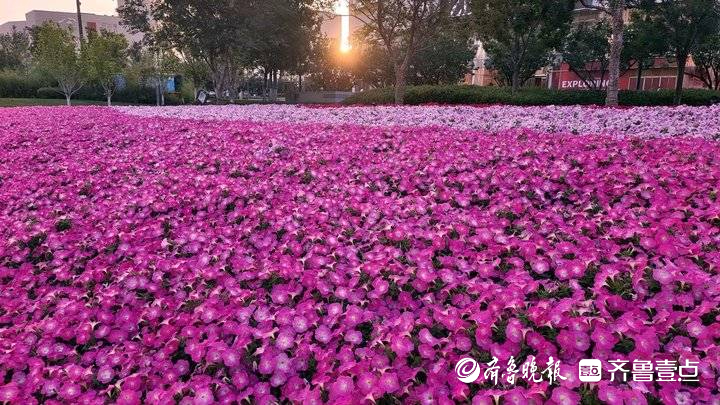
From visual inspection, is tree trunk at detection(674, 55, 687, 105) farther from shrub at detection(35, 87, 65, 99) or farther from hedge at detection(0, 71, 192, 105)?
shrub at detection(35, 87, 65, 99)

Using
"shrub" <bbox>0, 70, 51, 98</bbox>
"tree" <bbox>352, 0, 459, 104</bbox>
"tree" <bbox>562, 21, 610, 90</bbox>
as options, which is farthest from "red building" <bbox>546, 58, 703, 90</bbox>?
"shrub" <bbox>0, 70, 51, 98</bbox>

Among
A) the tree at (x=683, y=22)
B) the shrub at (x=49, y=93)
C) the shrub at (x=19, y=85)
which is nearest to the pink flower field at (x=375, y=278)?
the tree at (x=683, y=22)

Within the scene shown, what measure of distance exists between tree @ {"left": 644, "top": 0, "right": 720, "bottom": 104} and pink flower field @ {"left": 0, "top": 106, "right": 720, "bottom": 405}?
79.5 feet

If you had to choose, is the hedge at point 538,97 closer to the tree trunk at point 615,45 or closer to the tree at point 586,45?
the tree trunk at point 615,45

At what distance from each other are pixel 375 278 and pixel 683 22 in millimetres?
31002

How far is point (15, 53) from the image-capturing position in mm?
61750

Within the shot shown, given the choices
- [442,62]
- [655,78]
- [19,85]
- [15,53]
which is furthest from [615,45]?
[15,53]

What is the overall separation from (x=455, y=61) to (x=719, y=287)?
50.7 metres

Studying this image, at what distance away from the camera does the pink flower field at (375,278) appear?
8.69 feet

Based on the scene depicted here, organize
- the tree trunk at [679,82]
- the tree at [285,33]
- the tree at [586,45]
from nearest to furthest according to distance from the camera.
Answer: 1. the tree trunk at [679,82]
2. the tree at [285,33]
3. the tree at [586,45]

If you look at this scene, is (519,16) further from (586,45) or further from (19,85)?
(19,85)

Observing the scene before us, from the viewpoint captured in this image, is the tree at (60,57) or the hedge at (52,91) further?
the hedge at (52,91)

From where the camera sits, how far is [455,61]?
50.8 meters

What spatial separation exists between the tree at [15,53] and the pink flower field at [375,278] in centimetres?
6385
